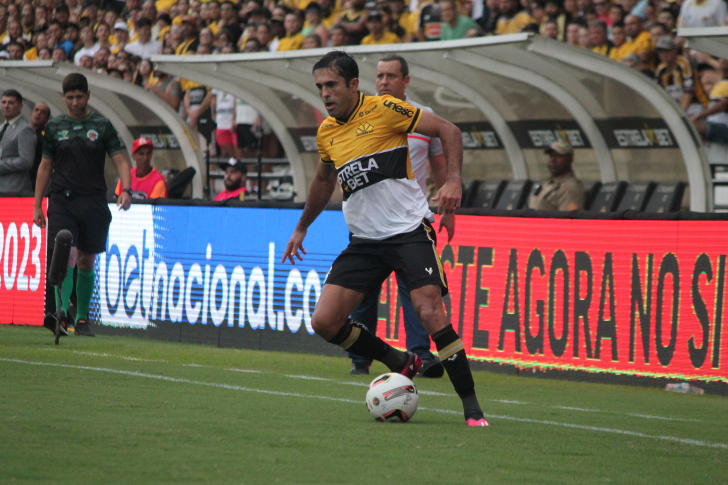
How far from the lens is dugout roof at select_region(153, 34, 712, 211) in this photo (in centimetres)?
1252

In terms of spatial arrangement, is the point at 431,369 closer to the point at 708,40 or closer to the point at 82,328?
the point at 82,328

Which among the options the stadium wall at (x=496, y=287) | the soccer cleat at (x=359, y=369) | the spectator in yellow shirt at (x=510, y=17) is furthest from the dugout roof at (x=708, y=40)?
the spectator in yellow shirt at (x=510, y=17)

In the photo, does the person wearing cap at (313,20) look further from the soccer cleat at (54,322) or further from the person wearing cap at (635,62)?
the soccer cleat at (54,322)

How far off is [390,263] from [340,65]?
112cm

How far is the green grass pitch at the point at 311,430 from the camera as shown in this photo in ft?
Result: 14.6

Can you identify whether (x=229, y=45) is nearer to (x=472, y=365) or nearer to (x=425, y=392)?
(x=472, y=365)

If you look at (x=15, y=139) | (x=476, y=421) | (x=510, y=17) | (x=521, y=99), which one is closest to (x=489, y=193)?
(x=521, y=99)

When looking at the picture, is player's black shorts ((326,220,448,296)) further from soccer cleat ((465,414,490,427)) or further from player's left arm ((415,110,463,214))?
soccer cleat ((465,414,490,427))

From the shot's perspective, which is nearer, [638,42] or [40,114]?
[40,114]

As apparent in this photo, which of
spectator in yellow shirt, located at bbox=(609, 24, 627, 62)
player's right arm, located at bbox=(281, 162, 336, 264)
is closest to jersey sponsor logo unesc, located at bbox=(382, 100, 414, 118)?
player's right arm, located at bbox=(281, 162, 336, 264)

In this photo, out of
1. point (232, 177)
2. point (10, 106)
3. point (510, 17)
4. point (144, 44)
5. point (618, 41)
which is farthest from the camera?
point (144, 44)

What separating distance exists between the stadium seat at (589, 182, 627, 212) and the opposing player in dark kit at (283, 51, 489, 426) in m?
7.09

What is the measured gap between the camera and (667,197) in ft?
42.3

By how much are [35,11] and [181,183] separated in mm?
12635
